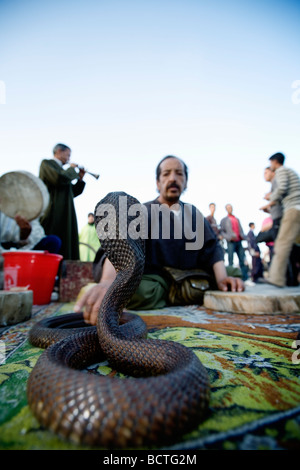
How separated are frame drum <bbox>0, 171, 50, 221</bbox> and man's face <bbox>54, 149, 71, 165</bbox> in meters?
0.95

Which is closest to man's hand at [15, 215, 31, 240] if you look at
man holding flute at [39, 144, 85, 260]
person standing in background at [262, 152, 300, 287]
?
man holding flute at [39, 144, 85, 260]

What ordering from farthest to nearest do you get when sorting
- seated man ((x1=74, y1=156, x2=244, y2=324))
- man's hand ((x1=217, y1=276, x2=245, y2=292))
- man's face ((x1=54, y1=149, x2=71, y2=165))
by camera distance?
man's face ((x1=54, y1=149, x2=71, y2=165))
seated man ((x1=74, y1=156, x2=244, y2=324))
man's hand ((x1=217, y1=276, x2=245, y2=292))

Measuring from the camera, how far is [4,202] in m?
2.86

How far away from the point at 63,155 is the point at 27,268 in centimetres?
202

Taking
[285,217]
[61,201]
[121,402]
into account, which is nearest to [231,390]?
[121,402]

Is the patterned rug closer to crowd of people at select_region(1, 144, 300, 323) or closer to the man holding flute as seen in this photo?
crowd of people at select_region(1, 144, 300, 323)

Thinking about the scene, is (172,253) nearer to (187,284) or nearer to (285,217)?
(187,284)

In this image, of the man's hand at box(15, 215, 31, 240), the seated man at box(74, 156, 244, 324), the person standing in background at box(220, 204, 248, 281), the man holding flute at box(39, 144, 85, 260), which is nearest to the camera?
the seated man at box(74, 156, 244, 324)

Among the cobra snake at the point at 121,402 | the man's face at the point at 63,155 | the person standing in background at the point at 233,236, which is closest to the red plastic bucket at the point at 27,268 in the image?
the man's face at the point at 63,155

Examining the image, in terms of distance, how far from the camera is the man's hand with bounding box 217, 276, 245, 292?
2086 millimetres

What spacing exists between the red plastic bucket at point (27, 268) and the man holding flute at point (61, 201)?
3.27 ft

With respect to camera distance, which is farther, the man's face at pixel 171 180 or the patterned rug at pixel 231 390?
the man's face at pixel 171 180

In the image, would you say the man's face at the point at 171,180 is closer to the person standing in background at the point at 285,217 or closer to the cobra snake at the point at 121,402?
the person standing in background at the point at 285,217

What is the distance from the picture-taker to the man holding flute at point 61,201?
3498 mm
